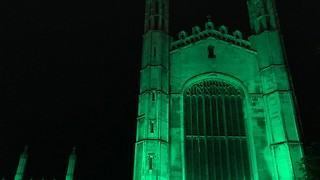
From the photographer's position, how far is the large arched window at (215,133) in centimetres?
2002

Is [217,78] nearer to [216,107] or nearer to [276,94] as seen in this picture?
[216,107]

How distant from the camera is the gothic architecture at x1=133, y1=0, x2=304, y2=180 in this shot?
19562 millimetres

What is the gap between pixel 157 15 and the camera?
85.5 feet

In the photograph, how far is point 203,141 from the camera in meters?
20.9

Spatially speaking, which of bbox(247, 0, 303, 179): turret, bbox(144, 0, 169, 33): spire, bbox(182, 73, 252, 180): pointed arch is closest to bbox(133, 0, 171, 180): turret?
bbox(144, 0, 169, 33): spire

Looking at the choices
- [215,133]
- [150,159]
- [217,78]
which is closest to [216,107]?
[215,133]

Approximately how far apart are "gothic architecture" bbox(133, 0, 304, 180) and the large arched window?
6cm

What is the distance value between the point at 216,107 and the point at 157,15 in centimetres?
895

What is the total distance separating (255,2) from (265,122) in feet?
35.8

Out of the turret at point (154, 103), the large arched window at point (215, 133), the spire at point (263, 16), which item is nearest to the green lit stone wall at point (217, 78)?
the large arched window at point (215, 133)

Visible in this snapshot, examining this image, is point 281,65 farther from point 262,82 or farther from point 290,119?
point 290,119

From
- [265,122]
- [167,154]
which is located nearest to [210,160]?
[167,154]

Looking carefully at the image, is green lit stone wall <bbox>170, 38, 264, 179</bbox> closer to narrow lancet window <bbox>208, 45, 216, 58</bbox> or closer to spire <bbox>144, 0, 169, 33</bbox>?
narrow lancet window <bbox>208, 45, 216, 58</bbox>

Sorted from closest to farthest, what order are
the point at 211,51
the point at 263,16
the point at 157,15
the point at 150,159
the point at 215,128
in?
the point at 150,159 → the point at 215,128 → the point at 211,51 → the point at 263,16 → the point at 157,15
